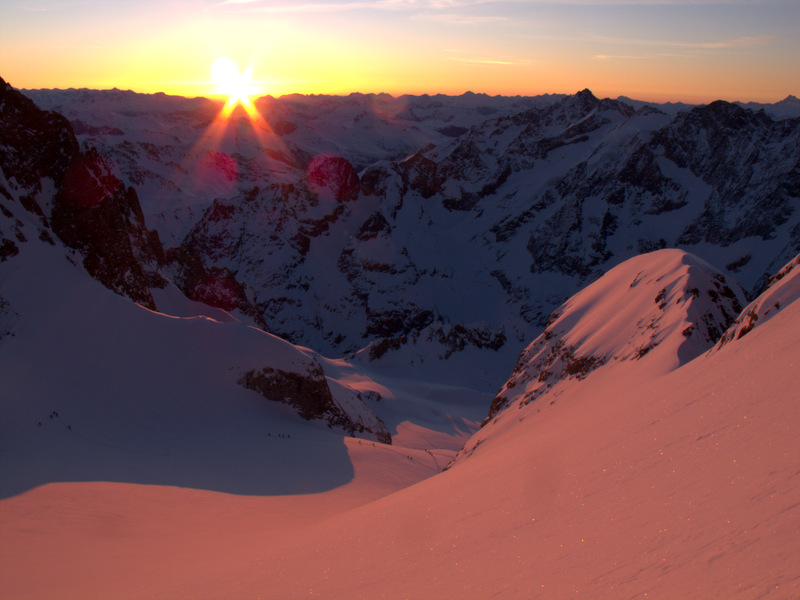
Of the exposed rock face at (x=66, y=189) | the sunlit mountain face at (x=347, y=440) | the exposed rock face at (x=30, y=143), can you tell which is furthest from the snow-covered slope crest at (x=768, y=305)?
the exposed rock face at (x=30, y=143)

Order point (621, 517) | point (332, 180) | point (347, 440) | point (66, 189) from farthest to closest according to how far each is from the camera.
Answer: point (332, 180) < point (66, 189) < point (347, 440) < point (621, 517)

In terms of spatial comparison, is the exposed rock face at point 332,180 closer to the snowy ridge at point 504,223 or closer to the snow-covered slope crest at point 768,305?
the snowy ridge at point 504,223

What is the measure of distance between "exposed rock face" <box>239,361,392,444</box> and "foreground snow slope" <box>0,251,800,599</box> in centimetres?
1167

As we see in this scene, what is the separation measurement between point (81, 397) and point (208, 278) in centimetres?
3178

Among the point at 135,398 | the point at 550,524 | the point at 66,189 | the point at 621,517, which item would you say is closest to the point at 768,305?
the point at 621,517

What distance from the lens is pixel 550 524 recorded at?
219 inches

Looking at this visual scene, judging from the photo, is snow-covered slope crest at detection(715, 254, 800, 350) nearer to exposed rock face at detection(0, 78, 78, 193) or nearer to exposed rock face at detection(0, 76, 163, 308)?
exposed rock face at detection(0, 76, 163, 308)

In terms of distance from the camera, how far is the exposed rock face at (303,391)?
77.2ft

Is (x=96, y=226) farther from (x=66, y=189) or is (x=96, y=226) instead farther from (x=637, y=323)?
(x=637, y=323)

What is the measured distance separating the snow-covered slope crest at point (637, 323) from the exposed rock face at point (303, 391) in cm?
833

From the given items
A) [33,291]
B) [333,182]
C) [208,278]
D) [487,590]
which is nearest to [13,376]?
[33,291]

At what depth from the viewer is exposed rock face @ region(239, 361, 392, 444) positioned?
2353 centimetres

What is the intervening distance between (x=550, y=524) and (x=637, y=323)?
35.9 ft

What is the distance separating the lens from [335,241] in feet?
420
